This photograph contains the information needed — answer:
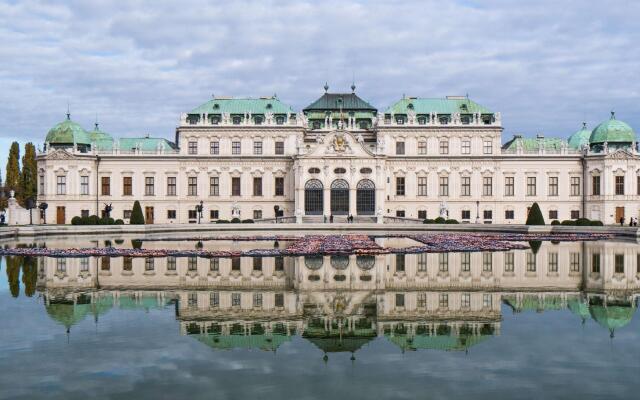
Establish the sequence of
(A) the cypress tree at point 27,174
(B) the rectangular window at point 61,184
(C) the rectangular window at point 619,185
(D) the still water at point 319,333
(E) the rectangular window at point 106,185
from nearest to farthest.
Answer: (D) the still water at point 319,333 < (C) the rectangular window at point 619,185 < (B) the rectangular window at point 61,184 < (E) the rectangular window at point 106,185 < (A) the cypress tree at point 27,174

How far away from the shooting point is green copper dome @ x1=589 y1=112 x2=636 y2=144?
258ft

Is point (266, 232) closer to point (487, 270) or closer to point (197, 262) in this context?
point (197, 262)

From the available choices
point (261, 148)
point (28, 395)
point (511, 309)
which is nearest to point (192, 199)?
point (261, 148)

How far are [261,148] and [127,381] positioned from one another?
6876 cm

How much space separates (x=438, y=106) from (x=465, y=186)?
1006 centimetres

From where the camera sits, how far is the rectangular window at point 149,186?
80.4 meters

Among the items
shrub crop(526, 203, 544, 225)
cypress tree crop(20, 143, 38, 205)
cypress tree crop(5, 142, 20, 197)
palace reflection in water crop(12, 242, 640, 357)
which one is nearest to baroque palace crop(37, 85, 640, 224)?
shrub crop(526, 203, 544, 225)

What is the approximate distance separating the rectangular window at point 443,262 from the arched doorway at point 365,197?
139ft

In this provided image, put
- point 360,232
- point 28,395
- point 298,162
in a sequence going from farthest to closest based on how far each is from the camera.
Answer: point 298,162 < point 360,232 < point 28,395

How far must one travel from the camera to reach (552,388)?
1173cm

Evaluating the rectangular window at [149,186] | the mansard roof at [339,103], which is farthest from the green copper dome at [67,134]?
the mansard roof at [339,103]

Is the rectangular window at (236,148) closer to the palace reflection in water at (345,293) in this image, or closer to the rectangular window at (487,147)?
the rectangular window at (487,147)

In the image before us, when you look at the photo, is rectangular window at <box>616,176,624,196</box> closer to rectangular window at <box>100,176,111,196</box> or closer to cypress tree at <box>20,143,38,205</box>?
rectangular window at <box>100,176,111,196</box>

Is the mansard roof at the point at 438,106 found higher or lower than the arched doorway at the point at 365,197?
higher
